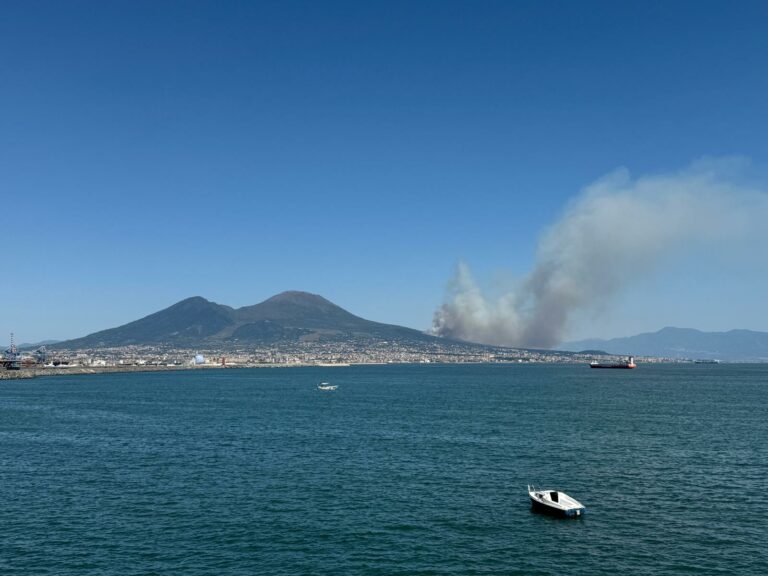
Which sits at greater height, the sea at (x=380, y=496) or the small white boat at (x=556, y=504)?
the small white boat at (x=556, y=504)

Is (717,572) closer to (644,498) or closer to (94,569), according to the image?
(644,498)

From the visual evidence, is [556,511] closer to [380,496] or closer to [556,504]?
[556,504]

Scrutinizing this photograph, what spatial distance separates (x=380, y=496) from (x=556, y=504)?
17034 millimetres

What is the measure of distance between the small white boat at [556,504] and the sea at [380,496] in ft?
3.07

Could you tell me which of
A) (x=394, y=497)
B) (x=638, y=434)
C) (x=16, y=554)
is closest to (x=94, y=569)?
(x=16, y=554)

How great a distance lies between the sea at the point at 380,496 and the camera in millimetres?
42406

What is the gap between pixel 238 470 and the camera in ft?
231

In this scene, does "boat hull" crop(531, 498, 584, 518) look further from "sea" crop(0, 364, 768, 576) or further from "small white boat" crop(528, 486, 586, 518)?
"sea" crop(0, 364, 768, 576)

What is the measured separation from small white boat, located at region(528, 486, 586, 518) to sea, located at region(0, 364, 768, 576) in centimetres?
93

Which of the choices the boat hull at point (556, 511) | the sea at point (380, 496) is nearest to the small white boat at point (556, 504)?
the boat hull at point (556, 511)

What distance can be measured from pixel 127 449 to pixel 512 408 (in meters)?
87.5

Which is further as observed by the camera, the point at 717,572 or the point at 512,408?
the point at 512,408

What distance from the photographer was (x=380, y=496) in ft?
193

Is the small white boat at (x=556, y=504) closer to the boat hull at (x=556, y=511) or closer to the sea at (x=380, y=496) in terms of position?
the boat hull at (x=556, y=511)
